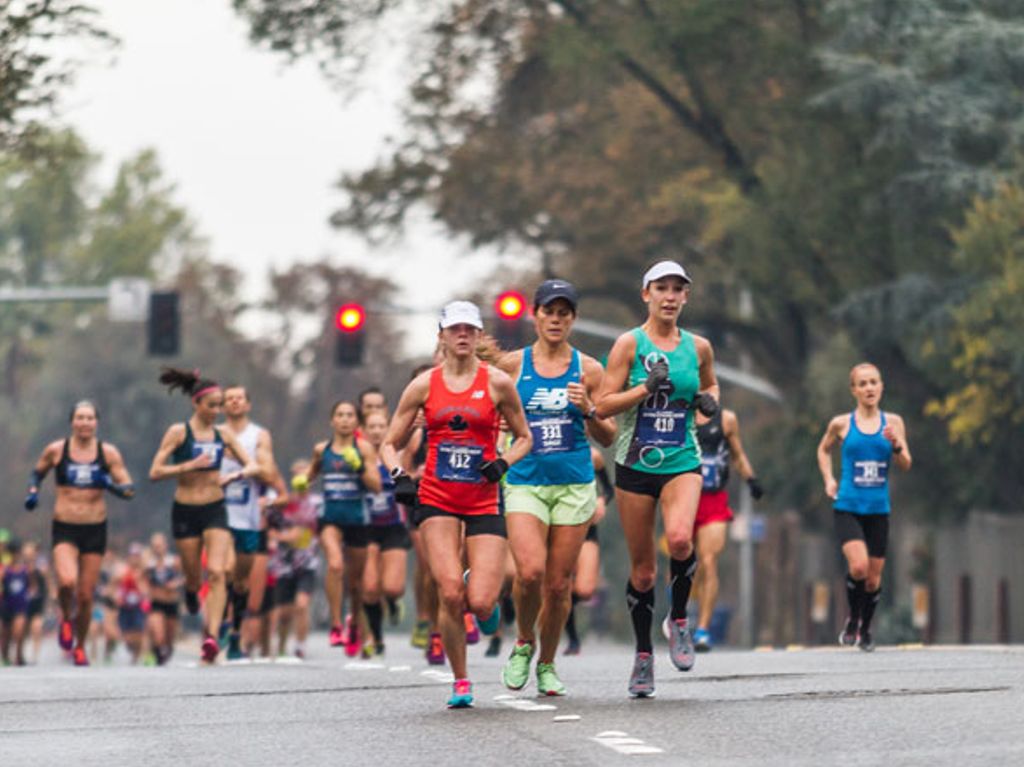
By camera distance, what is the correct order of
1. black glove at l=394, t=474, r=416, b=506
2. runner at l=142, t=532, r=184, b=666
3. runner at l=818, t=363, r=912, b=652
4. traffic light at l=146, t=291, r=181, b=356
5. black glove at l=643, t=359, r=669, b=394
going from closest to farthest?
1. black glove at l=394, t=474, r=416, b=506
2. black glove at l=643, t=359, r=669, b=394
3. runner at l=818, t=363, r=912, b=652
4. runner at l=142, t=532, r=184, b=666
5. traffic light at l=146, t=291, r=181, b=356

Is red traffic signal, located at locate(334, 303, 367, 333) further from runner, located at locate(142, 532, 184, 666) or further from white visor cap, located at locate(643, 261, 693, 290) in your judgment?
white visor cap, located at locate(643, 261, 693, 290)

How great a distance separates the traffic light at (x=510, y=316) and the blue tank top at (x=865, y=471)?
12933mm

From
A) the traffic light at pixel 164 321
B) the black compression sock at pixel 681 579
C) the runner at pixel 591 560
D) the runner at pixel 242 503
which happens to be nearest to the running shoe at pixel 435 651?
the runner at pixel 591 560

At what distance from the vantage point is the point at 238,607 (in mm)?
22719

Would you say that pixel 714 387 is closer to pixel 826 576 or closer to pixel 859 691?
pixel 859 691

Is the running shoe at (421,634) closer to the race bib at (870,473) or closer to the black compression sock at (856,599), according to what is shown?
the black compression sock at (856,599)

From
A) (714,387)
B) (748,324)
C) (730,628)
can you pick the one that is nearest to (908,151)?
(748,324)

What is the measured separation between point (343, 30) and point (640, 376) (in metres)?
30.9

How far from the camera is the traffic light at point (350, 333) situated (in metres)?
35.4

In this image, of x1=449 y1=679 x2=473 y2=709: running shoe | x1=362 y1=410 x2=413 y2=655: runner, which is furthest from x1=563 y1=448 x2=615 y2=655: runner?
x1=449 y1=679 x2=473 y2=709: running shoe

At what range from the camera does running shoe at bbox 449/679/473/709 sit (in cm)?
1342

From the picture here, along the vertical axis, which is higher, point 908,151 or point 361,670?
point 908,151

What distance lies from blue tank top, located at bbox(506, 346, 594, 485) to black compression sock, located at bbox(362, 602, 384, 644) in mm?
8381

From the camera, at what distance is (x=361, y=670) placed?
18.5 m
